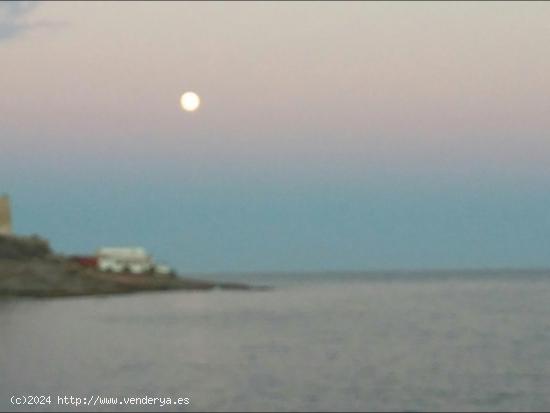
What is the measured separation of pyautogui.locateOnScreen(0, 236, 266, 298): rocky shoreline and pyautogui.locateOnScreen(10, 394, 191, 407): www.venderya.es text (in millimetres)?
83546

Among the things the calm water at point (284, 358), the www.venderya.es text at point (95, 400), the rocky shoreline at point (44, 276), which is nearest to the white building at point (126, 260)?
the rocky shoreline at point (44, 276)

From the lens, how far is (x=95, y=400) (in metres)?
41.3

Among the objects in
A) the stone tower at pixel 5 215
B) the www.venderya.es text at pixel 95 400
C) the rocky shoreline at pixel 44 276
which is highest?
the stone tower at pixel 5 215

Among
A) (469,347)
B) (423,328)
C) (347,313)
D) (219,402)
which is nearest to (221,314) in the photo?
(347,313)

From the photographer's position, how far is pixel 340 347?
65.4 meters

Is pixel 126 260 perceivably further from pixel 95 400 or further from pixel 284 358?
pixel 95 400

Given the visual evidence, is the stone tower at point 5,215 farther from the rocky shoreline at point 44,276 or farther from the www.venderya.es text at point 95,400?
the www.venderya.es text at point 95,400

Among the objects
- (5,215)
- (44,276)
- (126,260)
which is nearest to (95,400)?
(44,276)

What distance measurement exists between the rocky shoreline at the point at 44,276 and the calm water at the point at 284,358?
69.6 feet

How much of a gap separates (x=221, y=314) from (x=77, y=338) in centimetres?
3334

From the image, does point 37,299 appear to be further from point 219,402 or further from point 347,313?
point 219,402

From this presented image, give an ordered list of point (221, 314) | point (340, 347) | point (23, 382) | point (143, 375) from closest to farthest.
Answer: point (23, 382) < point (143, 375) < point (340, 347) < point (221, 314)

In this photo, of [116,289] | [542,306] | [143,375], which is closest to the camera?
[143,375]

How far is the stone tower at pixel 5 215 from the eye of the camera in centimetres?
14685
